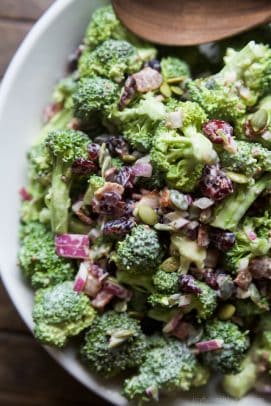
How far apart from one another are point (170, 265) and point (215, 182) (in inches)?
10.2

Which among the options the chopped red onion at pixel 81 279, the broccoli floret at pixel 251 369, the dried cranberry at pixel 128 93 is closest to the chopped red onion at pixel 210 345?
the broccoli floret at pixel 251 369

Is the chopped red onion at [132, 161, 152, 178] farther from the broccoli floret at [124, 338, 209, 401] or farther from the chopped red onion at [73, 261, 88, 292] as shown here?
the broccoli floret at [124, 338, 209, 401]

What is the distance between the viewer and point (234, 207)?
1.67 meters

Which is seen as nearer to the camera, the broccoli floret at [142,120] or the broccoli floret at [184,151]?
the broccoli floret at [184,151]

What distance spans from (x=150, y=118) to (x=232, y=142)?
0.74 ft

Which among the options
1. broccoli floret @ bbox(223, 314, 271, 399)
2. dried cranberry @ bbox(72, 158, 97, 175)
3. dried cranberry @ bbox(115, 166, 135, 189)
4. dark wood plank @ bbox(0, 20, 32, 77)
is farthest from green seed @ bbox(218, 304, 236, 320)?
dark wood plank @ bbox(0, 20, 32, 77)

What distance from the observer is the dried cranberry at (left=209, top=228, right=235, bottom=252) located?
1.66m

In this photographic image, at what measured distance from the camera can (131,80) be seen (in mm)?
1759

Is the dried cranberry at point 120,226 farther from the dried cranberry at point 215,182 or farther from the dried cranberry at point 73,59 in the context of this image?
the dried cranberry at point 73,59

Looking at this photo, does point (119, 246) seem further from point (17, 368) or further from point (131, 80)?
point (17, 368)

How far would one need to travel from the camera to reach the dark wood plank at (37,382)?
2.12 metres

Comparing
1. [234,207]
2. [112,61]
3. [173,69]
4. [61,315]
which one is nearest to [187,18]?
[173,69]

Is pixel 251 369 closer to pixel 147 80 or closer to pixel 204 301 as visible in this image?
pixel 204 301

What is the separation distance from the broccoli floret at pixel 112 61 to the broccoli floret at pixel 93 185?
0.96ft
